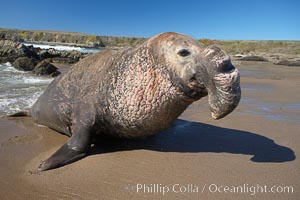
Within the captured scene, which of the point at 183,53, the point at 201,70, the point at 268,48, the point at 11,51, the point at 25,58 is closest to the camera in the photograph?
the point at 201,70

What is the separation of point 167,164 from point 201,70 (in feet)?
3.39

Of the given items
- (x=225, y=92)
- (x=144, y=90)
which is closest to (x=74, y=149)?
(x=144, y=90)

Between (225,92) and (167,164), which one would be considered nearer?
(225,92)

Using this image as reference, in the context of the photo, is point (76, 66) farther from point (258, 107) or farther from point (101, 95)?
point (258, 107)

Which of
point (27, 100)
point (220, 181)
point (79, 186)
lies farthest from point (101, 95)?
point (27, 100)

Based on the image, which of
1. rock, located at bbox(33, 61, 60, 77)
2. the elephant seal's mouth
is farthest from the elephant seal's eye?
rock, located at bbox(33, 61, 60, 77)

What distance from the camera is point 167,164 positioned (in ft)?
12.3

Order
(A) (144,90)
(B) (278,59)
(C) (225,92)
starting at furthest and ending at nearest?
(B) (278,59)
(A) (144,90)
(C) (225,92)

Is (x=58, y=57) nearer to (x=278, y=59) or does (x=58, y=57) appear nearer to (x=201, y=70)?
(x=278, y=59)

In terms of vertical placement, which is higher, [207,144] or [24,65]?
[24,65]

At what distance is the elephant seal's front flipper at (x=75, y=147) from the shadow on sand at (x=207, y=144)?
0.19m

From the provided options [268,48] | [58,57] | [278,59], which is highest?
[268,48]

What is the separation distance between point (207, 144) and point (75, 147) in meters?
1.62

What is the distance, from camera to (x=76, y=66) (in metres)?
5.09
